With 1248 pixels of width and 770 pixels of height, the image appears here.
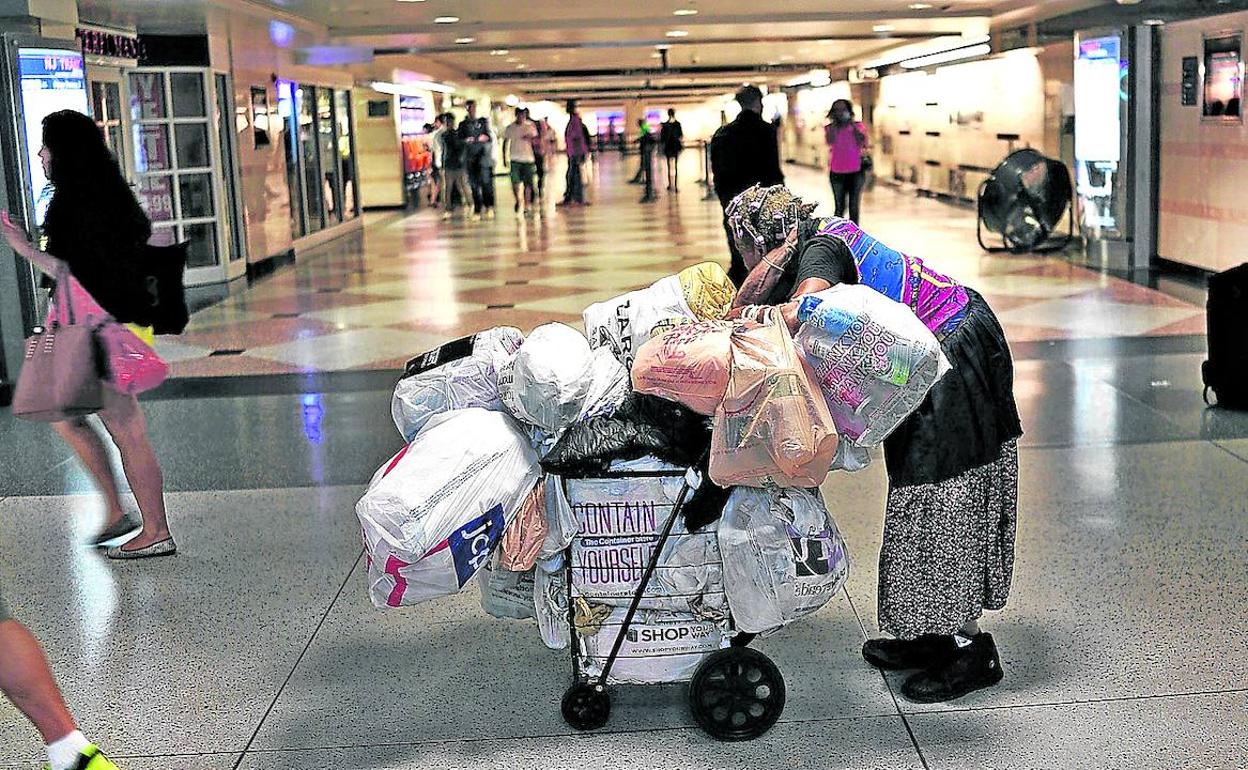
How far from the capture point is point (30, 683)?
9.27ft

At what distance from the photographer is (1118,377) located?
721 centimetres

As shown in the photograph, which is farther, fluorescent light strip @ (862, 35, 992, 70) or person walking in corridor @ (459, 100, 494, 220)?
person walking in corridor @ (459, 100, 494, 220)

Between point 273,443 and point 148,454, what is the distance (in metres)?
1.64

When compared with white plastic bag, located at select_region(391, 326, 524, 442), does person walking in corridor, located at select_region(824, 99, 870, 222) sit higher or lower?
higher

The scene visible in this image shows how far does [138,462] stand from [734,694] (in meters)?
2.49

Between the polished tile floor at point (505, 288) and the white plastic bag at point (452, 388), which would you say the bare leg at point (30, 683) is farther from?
the polished tile floor at point (505, 288)

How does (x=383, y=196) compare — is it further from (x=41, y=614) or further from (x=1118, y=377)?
(x=41, y=614)

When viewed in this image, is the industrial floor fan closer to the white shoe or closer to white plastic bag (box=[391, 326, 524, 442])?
the white shoe

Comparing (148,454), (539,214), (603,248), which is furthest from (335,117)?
(148,454)

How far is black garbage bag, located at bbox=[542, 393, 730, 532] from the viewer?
121 inches

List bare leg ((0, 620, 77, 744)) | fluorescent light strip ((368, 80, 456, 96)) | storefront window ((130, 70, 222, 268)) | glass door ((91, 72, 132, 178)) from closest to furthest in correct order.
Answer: bare leg ((0, 620, 77, 744)), glass door ((91, 72, 132, 178)), storefront window ((130, 70, 222, 268)), fluorescent light strip ((368, 80, 456, 96))

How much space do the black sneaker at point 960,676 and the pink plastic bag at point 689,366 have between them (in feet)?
3.27

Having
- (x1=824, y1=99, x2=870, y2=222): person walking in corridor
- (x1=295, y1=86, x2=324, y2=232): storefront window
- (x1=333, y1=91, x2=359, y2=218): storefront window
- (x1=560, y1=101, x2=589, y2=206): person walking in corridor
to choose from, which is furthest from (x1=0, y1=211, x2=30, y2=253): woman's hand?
(x1=560, y1=101, x2=589, y2=206): person walking in corridor

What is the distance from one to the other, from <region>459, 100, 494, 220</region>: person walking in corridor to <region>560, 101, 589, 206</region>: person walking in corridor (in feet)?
5.04
